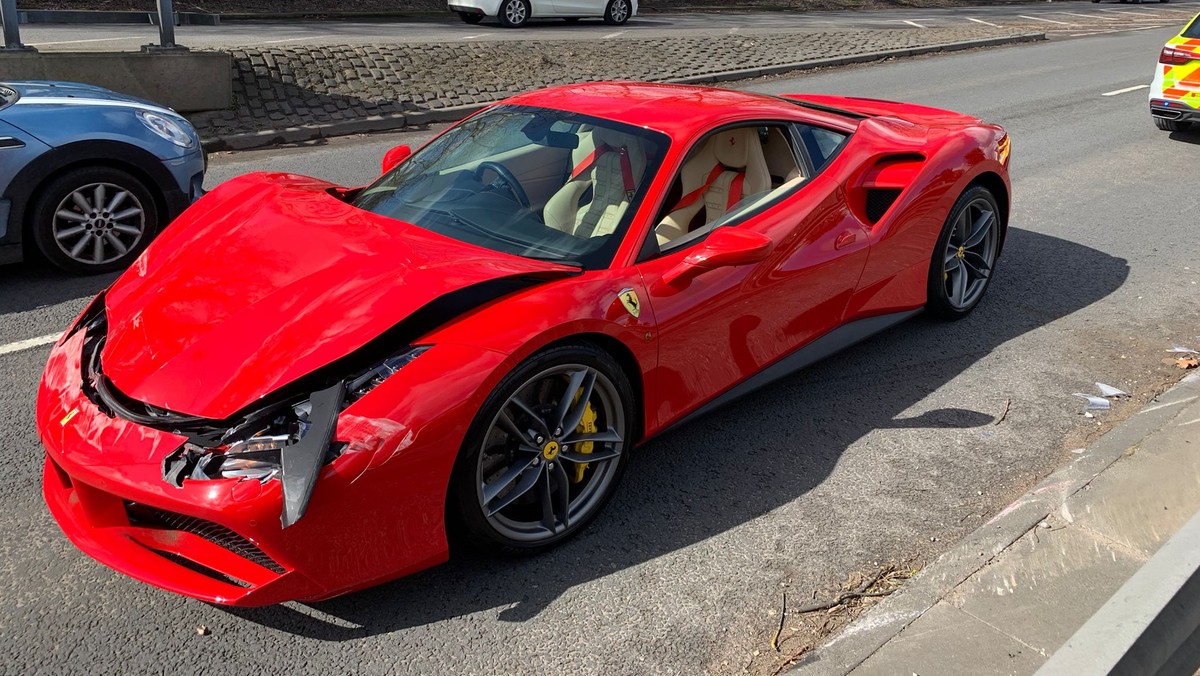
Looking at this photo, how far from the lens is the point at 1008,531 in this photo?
352cm

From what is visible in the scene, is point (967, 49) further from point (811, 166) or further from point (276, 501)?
point (276, 501)

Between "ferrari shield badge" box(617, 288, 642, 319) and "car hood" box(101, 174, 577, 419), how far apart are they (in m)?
0.21

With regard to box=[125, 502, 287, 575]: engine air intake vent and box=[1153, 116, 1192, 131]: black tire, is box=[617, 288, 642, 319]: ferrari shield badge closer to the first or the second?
box=[125, 502, 287, 575]: engine air intake vent

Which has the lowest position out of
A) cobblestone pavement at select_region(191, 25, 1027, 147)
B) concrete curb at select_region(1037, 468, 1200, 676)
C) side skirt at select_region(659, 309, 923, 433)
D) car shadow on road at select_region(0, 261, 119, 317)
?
car shadow on road at select_region(0, 261, 119, 317)

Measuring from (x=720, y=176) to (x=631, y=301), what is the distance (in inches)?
42.2

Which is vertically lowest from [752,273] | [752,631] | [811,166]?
[752,631]

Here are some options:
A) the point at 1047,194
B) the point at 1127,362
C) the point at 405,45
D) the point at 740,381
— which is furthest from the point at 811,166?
the point at 405,45

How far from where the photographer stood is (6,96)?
5.80 m

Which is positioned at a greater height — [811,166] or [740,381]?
[811,166]

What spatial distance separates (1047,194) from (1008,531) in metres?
5.55

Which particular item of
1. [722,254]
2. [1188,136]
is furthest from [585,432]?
[1188,136]

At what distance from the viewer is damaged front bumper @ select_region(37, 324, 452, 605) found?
272 cm

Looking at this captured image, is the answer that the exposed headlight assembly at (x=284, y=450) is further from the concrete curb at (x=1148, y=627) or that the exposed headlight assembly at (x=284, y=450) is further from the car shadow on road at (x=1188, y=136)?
the car shadow on road at (x=1188, y=136)

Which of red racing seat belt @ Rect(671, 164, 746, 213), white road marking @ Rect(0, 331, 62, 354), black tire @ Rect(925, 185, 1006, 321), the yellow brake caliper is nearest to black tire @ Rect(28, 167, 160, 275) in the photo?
white road marking @ Rect(0, 331, 62, 354)
